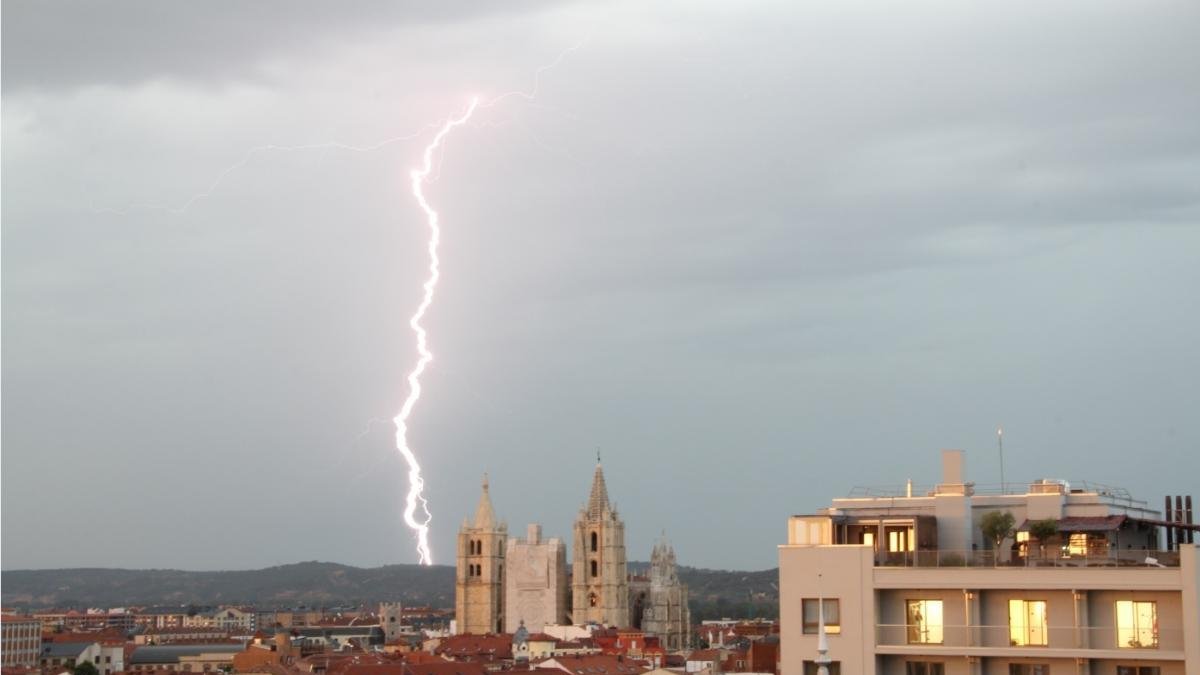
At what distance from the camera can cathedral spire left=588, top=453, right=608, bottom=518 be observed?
153562mm

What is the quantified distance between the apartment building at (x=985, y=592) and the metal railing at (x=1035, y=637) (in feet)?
0.05

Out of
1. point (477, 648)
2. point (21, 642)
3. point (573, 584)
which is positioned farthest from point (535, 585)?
point (21, 642)

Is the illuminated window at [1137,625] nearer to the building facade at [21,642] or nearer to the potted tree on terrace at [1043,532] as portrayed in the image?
the potted tree on terrace at [1043,532]

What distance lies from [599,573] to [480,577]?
43.3 ft

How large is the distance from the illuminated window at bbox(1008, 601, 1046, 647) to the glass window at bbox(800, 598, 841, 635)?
2091 millimetres

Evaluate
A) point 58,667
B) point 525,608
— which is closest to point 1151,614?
point 58,667

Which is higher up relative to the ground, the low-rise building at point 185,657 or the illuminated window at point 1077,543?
the illuminated window at point 1077,543

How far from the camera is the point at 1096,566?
19750 millimetres

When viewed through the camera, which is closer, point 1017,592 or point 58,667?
point 1017,592

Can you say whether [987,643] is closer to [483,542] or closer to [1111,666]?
[1111,666]

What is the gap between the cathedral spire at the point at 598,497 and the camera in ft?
504

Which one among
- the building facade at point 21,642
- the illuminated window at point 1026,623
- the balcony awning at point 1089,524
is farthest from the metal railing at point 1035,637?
the building facade at point 21,642

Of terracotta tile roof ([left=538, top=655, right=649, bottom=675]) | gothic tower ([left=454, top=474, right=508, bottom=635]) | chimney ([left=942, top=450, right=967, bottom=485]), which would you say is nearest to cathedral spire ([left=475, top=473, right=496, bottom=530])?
gothic tower ([left=454, top=474, right=508, bottom=635])

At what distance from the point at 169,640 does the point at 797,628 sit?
142 meters
